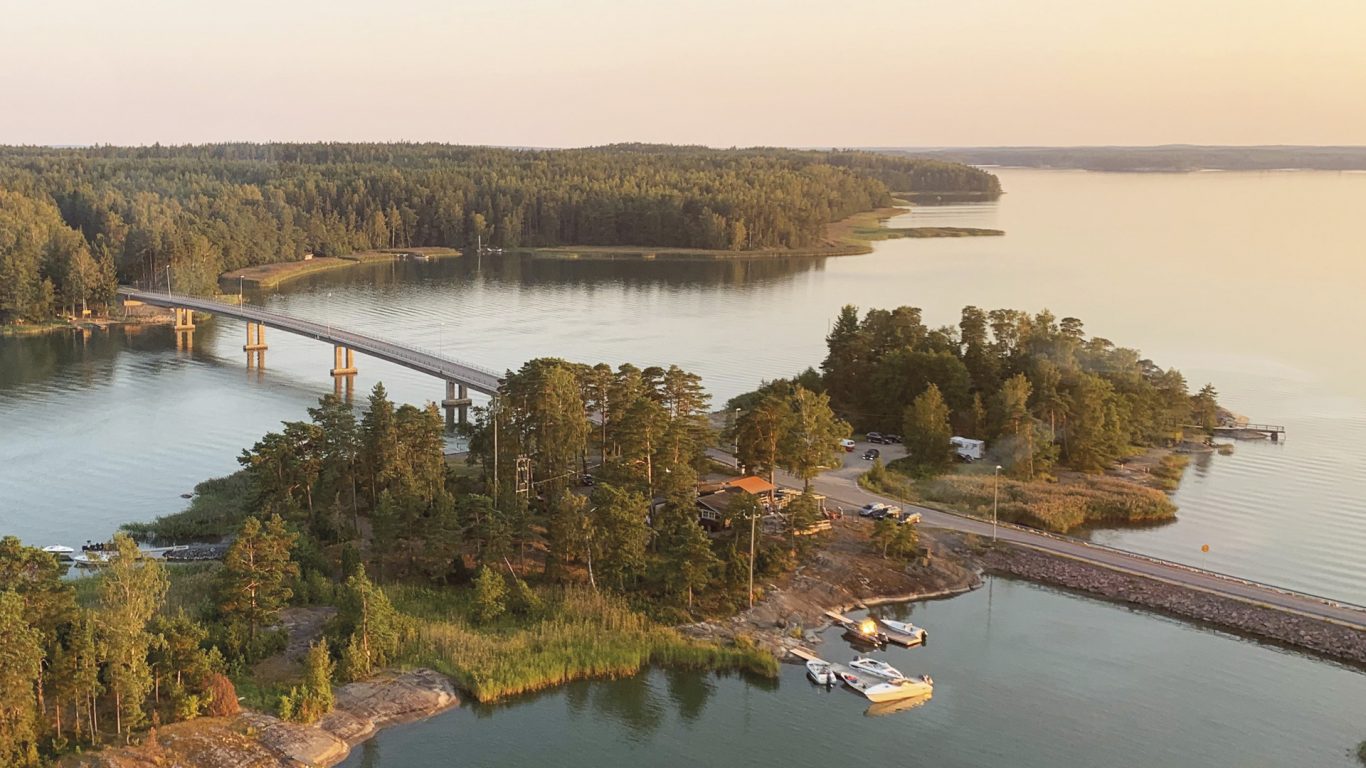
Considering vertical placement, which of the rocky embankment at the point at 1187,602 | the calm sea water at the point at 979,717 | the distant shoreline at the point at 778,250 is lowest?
the calm sea water at the point at 979,717

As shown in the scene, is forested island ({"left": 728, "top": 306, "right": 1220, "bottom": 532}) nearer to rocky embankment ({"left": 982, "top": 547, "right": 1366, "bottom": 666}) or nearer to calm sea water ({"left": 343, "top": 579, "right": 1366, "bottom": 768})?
rocky embankment ({"left": 982, "top": 547, "right": 1366, "bottom": 666})

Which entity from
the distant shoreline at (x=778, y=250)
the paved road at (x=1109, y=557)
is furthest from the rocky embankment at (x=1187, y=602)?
the distant shoreline at (x=778, y=250)

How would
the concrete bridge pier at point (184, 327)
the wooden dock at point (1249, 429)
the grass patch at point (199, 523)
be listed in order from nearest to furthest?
1. the grass patch at point (199, 523)
2. the wooden dock at point (1249, 429)
3. the concrete bridge pier at point (184, 327)

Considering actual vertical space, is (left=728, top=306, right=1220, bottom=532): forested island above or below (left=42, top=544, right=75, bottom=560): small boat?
above

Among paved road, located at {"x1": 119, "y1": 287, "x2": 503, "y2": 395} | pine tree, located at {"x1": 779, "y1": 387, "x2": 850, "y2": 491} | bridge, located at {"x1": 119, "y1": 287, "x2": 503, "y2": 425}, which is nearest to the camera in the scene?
pine tree, located at {"x1": 779, "y1": 387, "x2": 850, "y2": 491}

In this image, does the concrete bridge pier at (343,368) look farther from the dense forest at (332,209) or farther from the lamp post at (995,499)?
the lamp post at (995,499)

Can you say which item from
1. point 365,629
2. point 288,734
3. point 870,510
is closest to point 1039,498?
point 870,510

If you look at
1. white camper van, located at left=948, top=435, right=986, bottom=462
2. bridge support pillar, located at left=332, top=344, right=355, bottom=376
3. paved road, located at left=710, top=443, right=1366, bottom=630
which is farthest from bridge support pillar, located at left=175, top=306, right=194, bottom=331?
white camper van, located at left=948, top=435, right=986, bottom=462

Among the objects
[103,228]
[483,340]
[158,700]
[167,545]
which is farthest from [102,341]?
[158,700]
